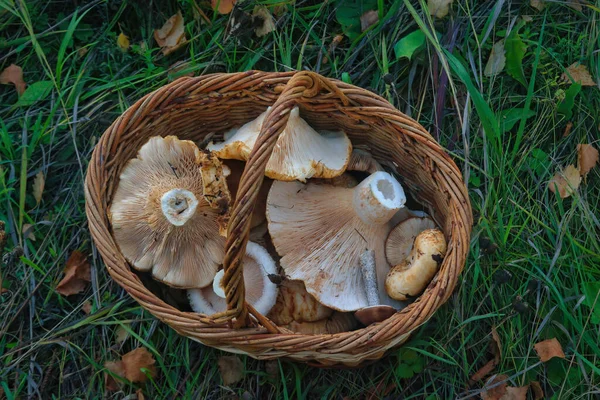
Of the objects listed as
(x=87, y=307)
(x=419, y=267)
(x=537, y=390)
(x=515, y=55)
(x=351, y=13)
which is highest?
(x=351, y=13)

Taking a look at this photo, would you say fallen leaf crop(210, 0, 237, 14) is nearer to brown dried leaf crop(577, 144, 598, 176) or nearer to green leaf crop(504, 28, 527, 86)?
green leaf crop(504, 28, 527, 86)

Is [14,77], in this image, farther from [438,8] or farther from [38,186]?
[438,8]

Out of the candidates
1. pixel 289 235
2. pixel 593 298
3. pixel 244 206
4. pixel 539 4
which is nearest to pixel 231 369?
pixel 289 235

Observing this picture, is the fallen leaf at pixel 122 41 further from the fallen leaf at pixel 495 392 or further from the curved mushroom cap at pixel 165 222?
the fallen leaf at pixel 495 392

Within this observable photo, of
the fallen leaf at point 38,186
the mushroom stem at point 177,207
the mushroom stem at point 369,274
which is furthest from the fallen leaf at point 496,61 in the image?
the fallen leaf at point 38,186

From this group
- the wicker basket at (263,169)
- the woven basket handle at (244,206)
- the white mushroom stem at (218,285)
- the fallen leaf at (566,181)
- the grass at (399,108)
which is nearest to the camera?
the woven basket handle at (244,206)

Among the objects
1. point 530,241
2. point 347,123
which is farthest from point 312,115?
point 530,241
